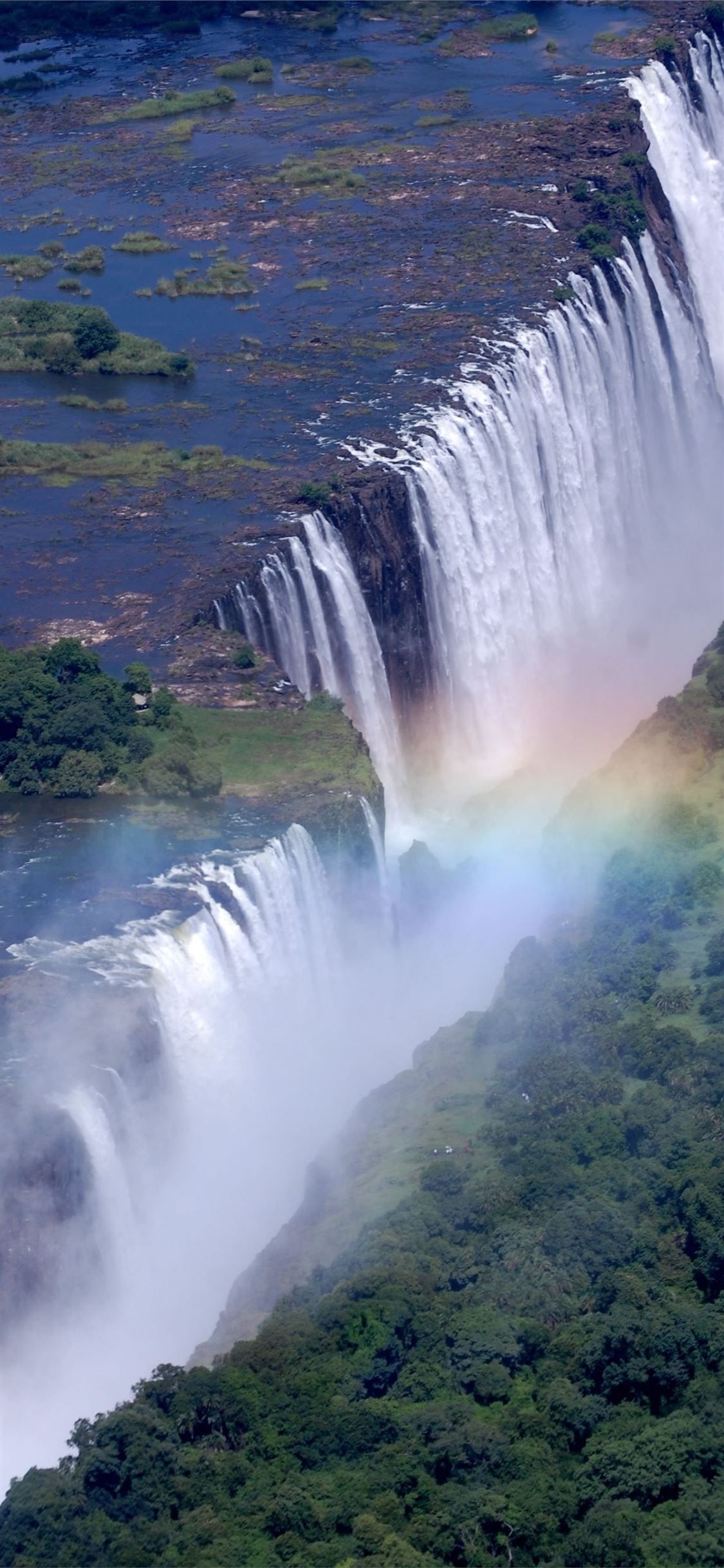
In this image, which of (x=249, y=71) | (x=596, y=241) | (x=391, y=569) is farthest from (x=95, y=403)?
(x=249, y=71)

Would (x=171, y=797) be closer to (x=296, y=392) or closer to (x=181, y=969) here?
(x=181, y=969)

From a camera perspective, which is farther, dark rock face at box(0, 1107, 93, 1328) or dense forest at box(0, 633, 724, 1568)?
dark rock face at box(0, 1107, 93, 1328)

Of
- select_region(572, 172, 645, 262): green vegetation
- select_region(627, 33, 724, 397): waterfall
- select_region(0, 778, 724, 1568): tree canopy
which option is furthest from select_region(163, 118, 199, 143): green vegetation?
select_region(0, 778, 724, 1568): tree canopy

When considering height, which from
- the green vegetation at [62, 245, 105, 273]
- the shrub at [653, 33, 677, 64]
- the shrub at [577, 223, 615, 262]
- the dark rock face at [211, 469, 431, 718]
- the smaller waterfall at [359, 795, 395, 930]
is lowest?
the smaller waterfall at [359, 795, 395, 930]

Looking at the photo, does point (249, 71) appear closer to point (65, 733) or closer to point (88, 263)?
point (88, 263)

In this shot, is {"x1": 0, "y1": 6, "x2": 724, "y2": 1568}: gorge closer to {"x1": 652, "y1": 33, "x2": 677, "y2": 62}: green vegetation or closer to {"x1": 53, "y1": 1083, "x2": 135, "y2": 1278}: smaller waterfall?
{"x1": 53, "y1": 1083, "x2": 135, "y2": 1278}: smaller waterfall

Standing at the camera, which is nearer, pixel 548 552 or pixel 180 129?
pixel 548 552

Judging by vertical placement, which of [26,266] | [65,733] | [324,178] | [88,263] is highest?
[324,178]
